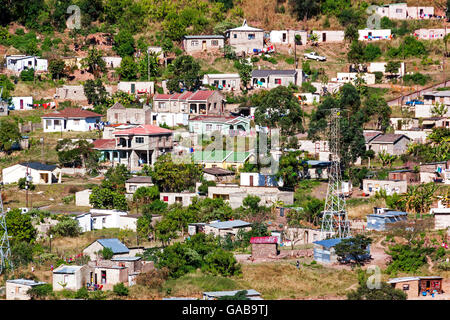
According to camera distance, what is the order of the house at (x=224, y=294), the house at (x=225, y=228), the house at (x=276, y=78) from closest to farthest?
the house at (x=224, y=294)
the house at (x=225, y=228)
the house at (x=276, y=78)

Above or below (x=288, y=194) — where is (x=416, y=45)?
above

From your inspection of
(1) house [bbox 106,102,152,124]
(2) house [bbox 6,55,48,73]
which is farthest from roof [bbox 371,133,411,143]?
(2) house [bbox 6,55,48,73]

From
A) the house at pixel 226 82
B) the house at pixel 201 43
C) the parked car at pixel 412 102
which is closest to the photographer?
the parked car at pixel 412 102

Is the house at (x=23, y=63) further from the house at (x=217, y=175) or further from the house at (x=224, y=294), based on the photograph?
the house at (x=224, y=294)

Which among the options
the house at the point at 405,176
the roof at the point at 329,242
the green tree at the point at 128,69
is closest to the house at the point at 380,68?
the green tree at the point at 128,69
